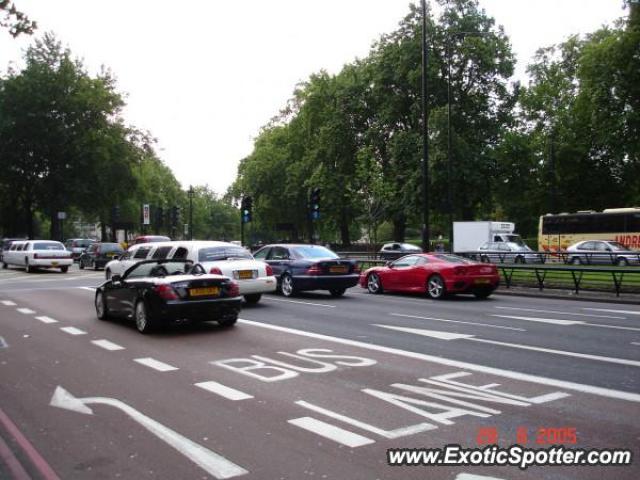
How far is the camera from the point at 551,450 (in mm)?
4582

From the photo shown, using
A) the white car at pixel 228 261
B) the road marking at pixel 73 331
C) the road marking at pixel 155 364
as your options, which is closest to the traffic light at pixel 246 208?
the white car at pixel 228 261

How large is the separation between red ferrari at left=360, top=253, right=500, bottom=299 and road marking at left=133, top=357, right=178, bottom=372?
10.3 meters

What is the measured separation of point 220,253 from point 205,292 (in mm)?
4470

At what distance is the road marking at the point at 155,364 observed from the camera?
24.9ft

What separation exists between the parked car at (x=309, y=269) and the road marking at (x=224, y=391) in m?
10.4

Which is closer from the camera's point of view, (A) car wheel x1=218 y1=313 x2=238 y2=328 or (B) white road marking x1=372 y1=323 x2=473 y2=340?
(B) white road marking x1=372 y1=323 x2=473 y2=340

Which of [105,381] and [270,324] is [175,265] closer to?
[270,324]

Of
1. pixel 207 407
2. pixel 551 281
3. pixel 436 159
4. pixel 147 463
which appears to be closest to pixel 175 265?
pixel 207 407

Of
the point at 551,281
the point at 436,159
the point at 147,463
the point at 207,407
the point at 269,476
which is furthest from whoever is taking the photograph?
the point at 436,159

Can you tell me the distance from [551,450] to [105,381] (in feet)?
15.3

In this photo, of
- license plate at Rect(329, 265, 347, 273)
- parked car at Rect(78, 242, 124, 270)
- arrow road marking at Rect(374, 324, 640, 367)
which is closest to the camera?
arrow road marking at Rect(374, 324, 640, 367)

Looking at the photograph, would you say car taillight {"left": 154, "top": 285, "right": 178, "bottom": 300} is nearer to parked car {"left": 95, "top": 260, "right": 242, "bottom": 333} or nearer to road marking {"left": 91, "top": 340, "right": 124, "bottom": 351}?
parked car {"left": 95, "top": 260, "right": 242, "bottom": 333}

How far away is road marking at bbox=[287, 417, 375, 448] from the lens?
15.6ft

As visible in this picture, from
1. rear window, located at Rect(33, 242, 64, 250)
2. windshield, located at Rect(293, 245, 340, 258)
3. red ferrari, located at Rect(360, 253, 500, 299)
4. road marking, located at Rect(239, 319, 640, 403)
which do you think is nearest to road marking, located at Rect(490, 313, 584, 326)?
red ferrari, located at Rect(360, 253, 500, 299)
